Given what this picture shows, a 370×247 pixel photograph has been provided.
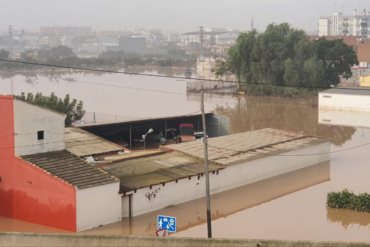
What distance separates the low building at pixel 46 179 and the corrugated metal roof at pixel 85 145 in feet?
8.26

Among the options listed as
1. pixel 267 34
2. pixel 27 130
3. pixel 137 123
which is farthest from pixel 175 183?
pixel 267 34

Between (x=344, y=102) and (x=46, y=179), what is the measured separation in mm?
19972

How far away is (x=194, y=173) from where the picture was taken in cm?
1503

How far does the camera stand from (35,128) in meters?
13.6

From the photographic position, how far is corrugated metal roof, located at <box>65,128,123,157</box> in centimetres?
1668

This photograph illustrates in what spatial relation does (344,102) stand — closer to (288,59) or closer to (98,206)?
(288,59)

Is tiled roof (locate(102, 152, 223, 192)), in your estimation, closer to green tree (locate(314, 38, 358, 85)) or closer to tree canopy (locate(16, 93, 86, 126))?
tree canopy (locate(16, 93, 86, 126))

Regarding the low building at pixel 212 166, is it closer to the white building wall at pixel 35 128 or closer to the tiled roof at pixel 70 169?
the tiled roof at pixel 70 169

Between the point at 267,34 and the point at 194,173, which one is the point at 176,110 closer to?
the point at 267,34

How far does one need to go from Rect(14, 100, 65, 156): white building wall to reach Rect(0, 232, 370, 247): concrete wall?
5.27m

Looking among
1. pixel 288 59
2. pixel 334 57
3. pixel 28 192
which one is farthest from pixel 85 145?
pixel 334 57

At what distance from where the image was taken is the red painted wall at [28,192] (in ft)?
41.5

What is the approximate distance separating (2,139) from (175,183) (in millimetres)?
3789

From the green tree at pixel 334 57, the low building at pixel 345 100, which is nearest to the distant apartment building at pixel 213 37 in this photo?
the green tree at pixel 334 57
